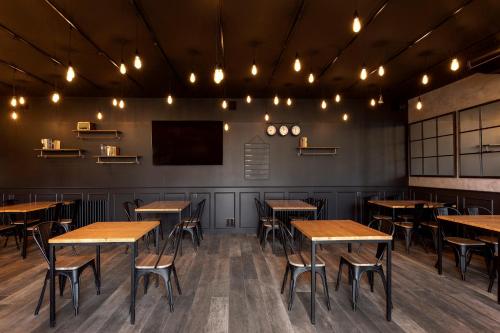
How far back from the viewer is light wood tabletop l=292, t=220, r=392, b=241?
2691 mm

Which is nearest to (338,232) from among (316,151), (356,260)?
(356,260)

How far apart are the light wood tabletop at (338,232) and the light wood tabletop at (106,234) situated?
170 centimetres

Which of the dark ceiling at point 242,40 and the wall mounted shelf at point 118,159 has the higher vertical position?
the dark ceiling at point 242,40

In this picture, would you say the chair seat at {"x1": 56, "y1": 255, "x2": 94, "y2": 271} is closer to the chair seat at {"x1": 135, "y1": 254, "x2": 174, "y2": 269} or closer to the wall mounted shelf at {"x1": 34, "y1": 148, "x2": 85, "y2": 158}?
the chair seat at {"x1": 135, "y1": 254, "x2": 174, "y2": 269}

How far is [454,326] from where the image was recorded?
258 cm

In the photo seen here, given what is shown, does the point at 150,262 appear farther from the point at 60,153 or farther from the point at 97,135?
the point at 60,153

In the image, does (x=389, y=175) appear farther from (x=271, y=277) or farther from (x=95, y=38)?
(x=95, y=38)

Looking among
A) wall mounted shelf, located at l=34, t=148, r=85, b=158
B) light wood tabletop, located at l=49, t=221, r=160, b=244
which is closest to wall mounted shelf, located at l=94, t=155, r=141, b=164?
wall mounted shelf, located at l=34, t=148, r=85, b=158

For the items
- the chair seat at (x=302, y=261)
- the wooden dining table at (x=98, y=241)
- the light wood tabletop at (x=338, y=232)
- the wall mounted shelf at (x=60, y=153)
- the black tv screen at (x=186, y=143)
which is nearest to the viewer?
the wooden dining table at (x=98, y=241)

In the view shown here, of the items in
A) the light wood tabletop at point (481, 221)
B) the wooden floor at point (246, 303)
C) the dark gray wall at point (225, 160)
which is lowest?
the wooden floor at point (246, 303)

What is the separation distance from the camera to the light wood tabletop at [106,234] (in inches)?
103

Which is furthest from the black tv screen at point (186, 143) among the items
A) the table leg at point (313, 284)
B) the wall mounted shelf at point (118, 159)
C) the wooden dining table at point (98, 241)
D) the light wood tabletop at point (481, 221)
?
the light wood tabletop at point (481, 221)

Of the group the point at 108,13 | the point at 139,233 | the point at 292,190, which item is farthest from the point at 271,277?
the point at 108,13

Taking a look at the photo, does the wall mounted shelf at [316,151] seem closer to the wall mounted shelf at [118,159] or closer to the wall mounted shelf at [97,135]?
the wall mounted shelf at [118,159]
